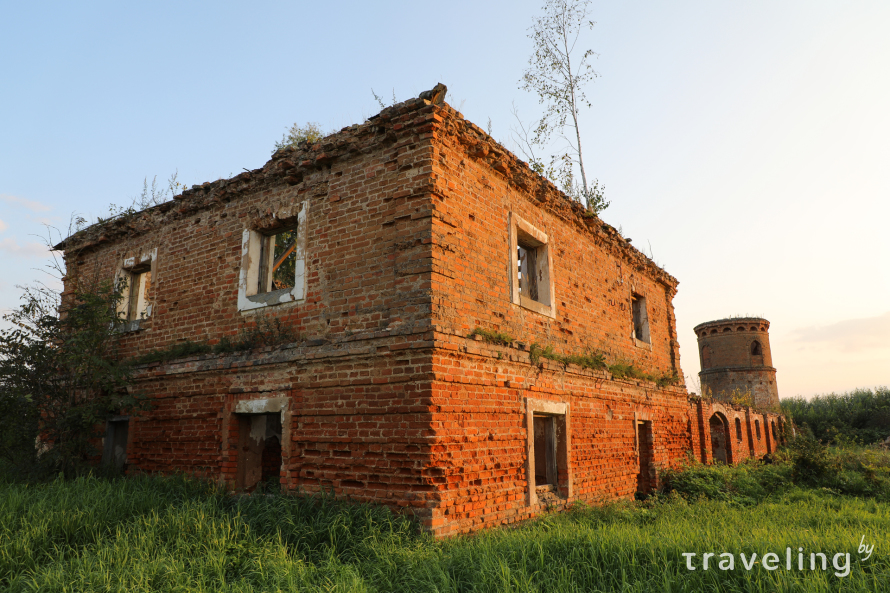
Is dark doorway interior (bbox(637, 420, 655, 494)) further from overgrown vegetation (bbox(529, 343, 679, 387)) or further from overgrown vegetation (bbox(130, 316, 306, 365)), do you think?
overgrown vegetation (bbox(130, 316, 306, 365))

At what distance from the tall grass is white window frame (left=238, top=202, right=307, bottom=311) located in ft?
8.94

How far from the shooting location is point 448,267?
265 inches

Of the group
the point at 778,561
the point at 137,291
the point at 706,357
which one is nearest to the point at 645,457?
the point at 778,561

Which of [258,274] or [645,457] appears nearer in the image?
[258,274]

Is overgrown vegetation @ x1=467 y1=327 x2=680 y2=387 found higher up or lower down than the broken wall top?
lower down

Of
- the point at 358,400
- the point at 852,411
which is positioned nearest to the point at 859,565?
the point at 358,400

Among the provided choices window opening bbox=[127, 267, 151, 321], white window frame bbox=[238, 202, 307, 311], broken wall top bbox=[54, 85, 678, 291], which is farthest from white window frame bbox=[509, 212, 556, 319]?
window opening bbox=[127, 267, 151, 321]

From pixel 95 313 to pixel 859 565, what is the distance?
10554 mm

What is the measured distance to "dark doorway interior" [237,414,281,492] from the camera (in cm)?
783

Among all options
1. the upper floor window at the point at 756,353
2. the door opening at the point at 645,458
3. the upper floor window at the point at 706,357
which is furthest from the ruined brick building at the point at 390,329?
the upper floor window at the point at 756,353

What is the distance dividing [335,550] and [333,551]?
0.27 feet

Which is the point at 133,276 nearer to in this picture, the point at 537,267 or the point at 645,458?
the point at 537,267

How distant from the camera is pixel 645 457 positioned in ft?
37.3

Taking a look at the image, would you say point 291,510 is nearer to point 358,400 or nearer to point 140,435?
point 358,400
